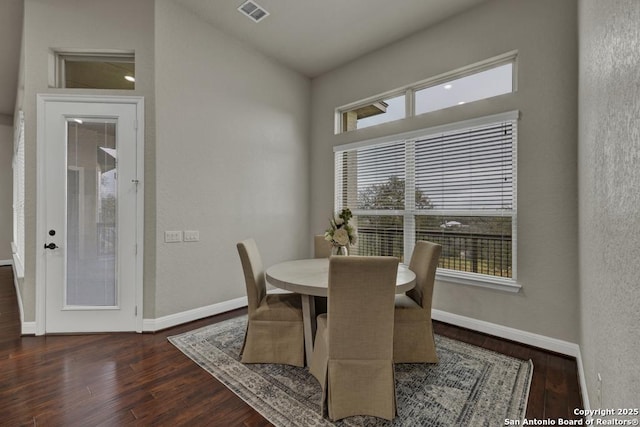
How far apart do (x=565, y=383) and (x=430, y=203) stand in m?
1.92

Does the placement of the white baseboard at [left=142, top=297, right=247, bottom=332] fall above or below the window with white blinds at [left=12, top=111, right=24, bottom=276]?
below

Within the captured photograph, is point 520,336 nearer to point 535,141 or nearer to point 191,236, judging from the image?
point 535,141

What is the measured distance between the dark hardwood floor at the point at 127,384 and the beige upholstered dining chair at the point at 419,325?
0.70 m

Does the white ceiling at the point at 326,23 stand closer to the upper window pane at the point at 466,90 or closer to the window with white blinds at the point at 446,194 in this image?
the upper window pane at the point at 466,90

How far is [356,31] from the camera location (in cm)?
350

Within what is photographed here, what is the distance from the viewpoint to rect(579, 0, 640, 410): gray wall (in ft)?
2.85

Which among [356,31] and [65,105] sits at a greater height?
[356,31]

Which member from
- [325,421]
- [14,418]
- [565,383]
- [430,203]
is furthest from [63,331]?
[565,383]

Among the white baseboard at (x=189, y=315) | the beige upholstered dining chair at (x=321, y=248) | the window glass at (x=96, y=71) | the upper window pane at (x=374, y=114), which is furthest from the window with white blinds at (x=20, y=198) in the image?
the upper window pane at (x=374, y=114)

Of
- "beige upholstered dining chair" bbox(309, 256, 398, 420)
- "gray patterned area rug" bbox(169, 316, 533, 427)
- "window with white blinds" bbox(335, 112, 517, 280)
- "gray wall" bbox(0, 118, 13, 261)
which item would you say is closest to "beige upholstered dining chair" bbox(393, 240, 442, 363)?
"gray patterned area rug" bbox(169, 316, 533, 427)

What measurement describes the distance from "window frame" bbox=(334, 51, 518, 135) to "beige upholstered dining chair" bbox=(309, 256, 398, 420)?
→ 97.8 inches

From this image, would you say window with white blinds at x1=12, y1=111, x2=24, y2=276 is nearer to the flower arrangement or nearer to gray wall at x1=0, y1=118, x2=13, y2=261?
gray wall at x1=0, y1=118, x2=13, y2=261

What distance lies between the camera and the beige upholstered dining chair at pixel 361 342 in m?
1.66

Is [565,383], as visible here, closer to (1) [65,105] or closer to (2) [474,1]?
(2) [474,1]
